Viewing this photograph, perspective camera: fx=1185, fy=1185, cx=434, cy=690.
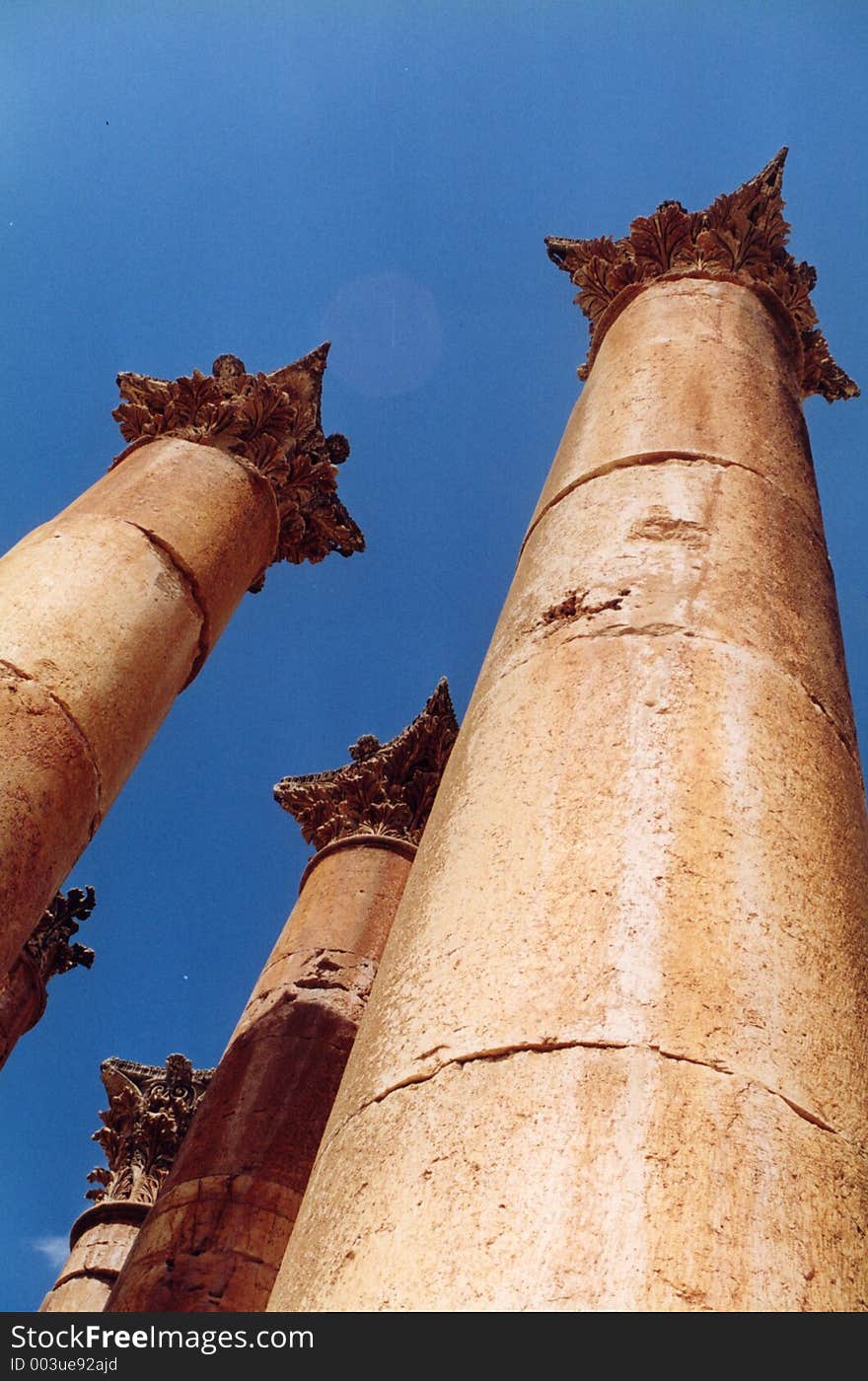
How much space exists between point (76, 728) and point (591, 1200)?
204 inches

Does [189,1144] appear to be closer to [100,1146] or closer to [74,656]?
[74,656]

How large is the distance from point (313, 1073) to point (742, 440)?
7187mm

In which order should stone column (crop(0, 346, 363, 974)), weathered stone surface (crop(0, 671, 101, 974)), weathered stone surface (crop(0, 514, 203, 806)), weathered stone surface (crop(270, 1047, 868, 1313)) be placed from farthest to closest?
weathered stone surface (crop(0, 514, 203, 806))
stone column (crop(0, 346, 363, 974))
weathered stone surface (crop(0, 671, 101, 974))
weathered stone surface (crop(270, 1047, 868, 1313))

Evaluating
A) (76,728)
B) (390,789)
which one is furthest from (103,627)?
(390,789)

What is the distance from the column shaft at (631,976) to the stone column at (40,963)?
9718 millimetres

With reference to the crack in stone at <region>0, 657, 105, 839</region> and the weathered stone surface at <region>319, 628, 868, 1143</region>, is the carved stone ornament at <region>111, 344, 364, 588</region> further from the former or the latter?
the weathered stone surface at <region>319, 628, 868, 1143</region>

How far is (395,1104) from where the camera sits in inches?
156

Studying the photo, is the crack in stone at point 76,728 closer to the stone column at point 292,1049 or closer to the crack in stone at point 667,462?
the crack in stone at point 667,462

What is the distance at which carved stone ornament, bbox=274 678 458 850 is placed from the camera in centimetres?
1454

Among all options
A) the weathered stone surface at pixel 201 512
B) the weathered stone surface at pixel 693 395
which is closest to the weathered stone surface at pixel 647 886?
the weathered stone surface at pixel 693 395

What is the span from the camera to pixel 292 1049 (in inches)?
456

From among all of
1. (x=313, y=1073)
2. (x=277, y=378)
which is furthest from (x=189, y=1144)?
(x=277, y=378)

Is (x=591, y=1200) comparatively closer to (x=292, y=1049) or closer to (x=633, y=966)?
(x=633, y=966)

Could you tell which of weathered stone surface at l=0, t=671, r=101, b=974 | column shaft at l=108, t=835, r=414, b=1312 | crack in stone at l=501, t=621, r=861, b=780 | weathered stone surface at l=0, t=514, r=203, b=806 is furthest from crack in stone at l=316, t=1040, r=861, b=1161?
column shaft at l=108, t=835, r=414, b=1312
